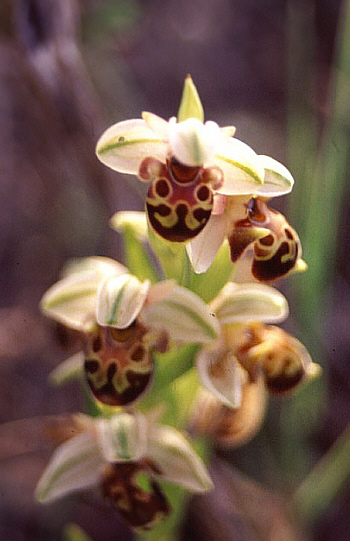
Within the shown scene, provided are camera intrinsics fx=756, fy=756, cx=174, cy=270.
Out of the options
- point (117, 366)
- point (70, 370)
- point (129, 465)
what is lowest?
point (129, 465)

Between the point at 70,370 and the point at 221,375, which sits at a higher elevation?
the point at 221,375

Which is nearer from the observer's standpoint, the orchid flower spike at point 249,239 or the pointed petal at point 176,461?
the orchid flower spike at point 249,239

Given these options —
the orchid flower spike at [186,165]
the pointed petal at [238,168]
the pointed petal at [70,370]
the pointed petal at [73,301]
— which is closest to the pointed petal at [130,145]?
the orchid flower spike at [186,165]

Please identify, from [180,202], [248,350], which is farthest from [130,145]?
[248,350]

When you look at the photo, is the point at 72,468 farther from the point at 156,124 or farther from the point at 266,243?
the point at 156,124

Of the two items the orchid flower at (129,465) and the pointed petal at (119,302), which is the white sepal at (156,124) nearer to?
the pointed petal at (119,302)

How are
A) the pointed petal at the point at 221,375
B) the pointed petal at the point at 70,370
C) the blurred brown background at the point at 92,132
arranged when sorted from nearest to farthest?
the pointed petal at the point at 221,375
the pointed petal at the point at 70,370
the blurred brown background at the point at 92,132
